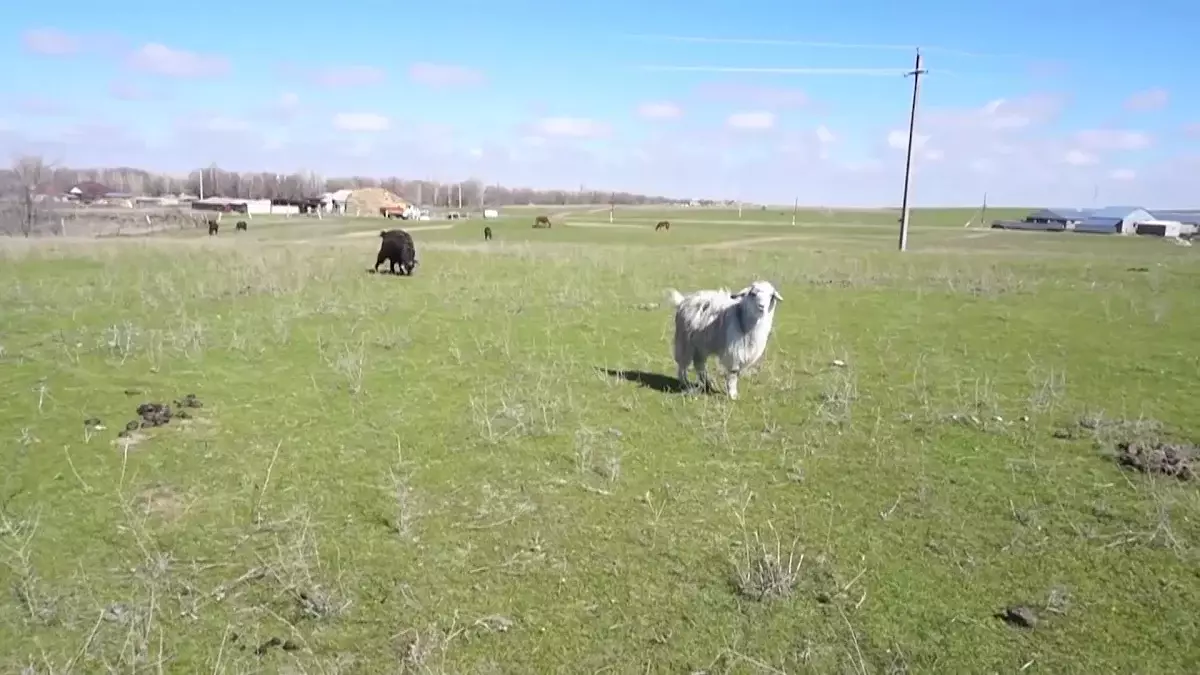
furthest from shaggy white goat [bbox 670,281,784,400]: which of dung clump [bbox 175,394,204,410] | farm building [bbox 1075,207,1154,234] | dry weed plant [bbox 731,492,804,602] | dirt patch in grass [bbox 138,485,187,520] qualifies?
farm building [bbox 1075,207,1154,234]

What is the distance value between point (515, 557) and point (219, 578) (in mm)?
2160

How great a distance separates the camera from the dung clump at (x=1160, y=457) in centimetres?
789

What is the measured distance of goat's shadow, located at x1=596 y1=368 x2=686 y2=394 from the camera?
445 inches

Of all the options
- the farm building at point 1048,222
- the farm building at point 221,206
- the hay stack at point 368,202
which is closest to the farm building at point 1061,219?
the farm building at point 1048,222

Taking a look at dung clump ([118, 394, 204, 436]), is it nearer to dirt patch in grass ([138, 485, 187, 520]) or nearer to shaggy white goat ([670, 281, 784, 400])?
dirt patch in grass ([138, 485, 187, 520])

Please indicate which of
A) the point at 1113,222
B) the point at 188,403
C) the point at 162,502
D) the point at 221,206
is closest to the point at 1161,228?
the point at 1113,222

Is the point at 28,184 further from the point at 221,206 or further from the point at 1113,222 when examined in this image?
the point at 1113,222

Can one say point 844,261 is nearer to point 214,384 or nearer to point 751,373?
point 751,373

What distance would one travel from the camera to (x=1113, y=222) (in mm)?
100312

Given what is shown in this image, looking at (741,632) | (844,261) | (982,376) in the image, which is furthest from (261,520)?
(844,261)

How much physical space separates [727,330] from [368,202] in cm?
11652

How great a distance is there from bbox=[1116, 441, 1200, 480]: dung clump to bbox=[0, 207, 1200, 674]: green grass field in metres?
0.24

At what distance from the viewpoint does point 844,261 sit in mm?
32812

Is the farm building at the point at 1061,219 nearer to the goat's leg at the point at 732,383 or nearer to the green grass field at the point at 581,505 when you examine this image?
the green grass field at the point at 581,505
